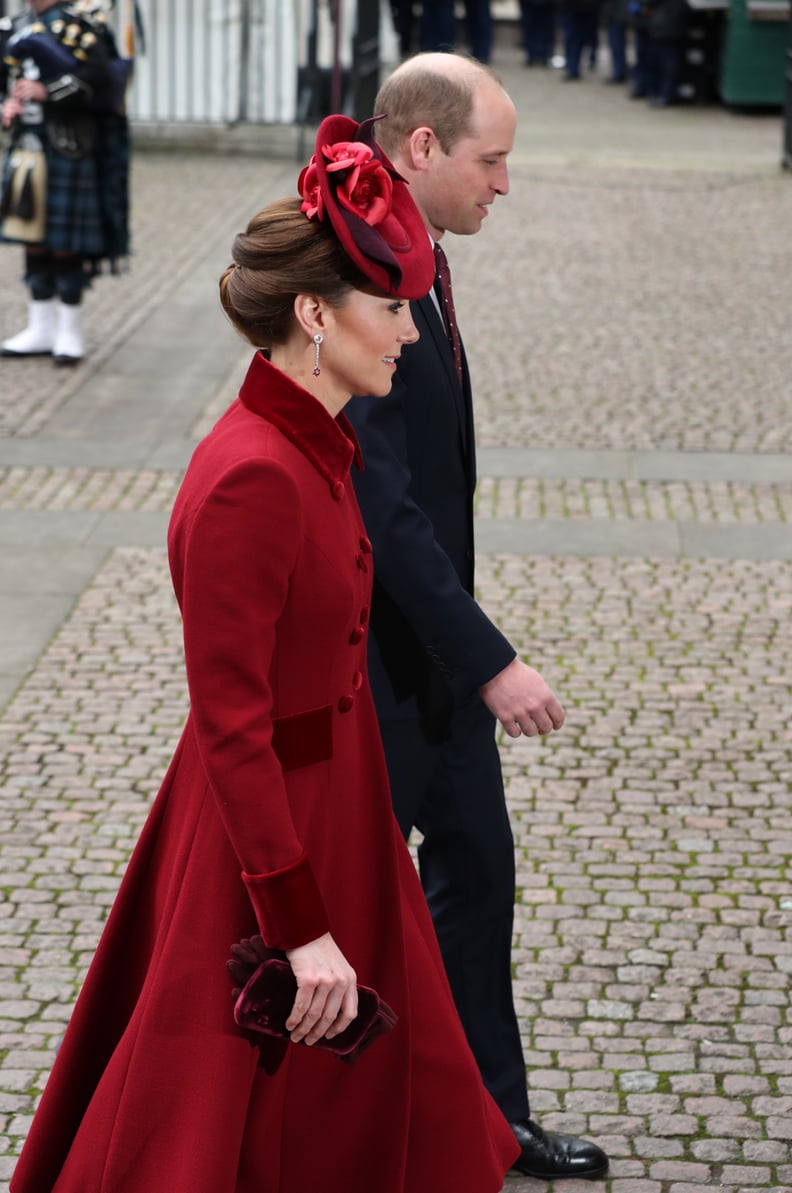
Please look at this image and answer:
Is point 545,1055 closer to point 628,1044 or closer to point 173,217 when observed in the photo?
point 628,1044

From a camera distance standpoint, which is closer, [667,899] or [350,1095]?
[350,1095]

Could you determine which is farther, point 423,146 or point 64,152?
point 64,152

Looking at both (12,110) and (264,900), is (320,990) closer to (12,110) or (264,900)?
(264,900)

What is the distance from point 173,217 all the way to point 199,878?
11.9 metres

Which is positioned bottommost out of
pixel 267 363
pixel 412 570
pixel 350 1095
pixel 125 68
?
pixel 350 1095

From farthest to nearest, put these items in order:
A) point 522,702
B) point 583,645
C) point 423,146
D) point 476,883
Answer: point 583,645
point 476,883
point 423,146
point 522,702

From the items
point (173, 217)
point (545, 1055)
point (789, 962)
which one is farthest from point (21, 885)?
point (173, 217)

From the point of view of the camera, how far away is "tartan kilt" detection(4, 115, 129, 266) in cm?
929

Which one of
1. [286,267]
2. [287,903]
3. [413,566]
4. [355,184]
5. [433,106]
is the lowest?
[287,903]

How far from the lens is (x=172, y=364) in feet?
32.0

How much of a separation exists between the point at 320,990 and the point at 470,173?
4.90 ft

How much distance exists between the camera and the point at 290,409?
7.69 ft

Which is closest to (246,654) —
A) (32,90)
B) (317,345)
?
(317,345)

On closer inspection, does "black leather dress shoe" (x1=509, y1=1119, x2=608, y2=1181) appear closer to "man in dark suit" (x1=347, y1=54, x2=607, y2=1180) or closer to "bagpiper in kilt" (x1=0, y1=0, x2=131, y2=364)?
"man in dark suit" (x1=347, y1=54, x2=607, y2=1180)
